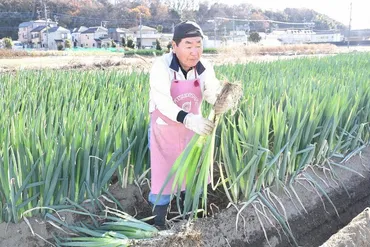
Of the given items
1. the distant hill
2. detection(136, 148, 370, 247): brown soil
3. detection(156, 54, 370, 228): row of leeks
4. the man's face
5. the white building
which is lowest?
the white building

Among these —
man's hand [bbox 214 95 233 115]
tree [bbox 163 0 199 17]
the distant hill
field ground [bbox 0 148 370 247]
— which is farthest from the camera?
tree [bbox 163 0 199 17]

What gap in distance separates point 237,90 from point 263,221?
0.77m

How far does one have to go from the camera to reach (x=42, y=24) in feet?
201

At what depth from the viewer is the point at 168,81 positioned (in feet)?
6.64

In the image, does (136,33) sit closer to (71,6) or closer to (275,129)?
(71,6)

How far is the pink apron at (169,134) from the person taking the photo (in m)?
2.10

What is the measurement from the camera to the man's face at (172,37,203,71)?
6.63 ft

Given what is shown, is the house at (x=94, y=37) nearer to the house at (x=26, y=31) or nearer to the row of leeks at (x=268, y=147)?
the house at (x=26, y=31)

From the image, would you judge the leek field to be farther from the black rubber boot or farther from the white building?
the white building

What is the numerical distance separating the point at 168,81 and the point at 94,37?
58.7 m

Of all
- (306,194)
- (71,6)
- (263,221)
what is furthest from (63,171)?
(71,6)

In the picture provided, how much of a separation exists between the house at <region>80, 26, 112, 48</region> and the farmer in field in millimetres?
56975

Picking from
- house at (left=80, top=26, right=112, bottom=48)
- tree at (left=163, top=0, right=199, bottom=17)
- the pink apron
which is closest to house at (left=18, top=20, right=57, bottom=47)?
house at (left=80, top=26, right=112, bottom=48)

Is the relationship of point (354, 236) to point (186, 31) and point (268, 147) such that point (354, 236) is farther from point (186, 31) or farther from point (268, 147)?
point (186, 31)
